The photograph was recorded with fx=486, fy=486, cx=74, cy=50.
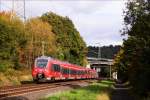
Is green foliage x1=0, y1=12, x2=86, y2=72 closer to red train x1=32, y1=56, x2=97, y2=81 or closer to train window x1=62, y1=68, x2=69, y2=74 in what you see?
red train x1=32, y1=56, x2=97, y2=81

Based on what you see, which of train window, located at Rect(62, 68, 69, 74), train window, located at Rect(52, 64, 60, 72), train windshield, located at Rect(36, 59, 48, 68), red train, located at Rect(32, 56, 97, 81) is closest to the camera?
red train, located at Rect(32, 56, 97, 81)

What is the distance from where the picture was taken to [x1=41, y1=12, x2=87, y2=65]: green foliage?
118 m

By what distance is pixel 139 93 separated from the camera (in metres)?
46.9

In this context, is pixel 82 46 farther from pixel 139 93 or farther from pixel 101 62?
pixel 139 93

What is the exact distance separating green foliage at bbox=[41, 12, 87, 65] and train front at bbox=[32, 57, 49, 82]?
49279 mm

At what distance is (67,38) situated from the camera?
402 feet

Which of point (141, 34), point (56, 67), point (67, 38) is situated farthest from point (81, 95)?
point (67, 38)

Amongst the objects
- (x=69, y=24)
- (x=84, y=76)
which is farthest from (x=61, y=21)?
(x=84, y=76)

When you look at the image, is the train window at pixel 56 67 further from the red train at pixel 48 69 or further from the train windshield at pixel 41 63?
the train windshield at pixel 41 63

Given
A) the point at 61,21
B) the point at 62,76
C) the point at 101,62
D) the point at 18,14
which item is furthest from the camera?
the point at 101,62

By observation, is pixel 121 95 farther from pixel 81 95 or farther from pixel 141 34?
pixel 81 95

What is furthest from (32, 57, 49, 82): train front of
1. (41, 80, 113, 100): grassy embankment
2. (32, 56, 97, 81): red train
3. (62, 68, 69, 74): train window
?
(41, 80, 113, 100): grassy embankment

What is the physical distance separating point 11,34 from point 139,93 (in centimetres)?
2201

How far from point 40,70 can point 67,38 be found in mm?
62842
